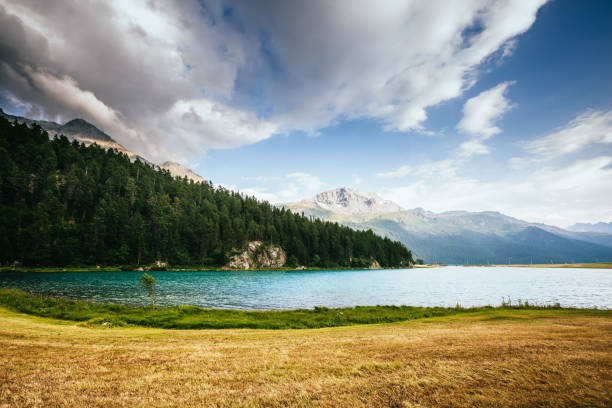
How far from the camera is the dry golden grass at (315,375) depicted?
22.0 ft

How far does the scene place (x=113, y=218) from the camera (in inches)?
4781

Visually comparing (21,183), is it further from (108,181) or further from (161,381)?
(161,381)

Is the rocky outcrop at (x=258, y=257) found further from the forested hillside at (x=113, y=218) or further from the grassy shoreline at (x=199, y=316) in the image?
the grassy shoreline at (x=199, y=316)

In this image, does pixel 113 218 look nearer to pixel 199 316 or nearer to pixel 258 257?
pixel 258 257

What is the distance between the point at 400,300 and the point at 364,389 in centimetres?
4946

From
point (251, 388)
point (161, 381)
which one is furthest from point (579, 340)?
point (161, 381)

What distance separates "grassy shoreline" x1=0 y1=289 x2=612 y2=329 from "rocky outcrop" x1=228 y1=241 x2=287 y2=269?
119 metres

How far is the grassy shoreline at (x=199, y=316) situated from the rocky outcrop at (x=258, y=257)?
118521 mm

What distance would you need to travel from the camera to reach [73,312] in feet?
92.5

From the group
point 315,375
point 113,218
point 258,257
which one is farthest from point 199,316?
point 258,257

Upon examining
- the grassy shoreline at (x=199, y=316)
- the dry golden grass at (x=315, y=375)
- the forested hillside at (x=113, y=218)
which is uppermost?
the forested hillside at (x=113, y=218)

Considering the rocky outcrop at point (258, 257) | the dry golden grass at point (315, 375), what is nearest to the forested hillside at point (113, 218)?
the rocky outcrop at point (258, 257)

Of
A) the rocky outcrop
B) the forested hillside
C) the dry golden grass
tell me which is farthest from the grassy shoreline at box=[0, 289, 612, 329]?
the rocky outcrop

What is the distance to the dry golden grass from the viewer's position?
264 inches
